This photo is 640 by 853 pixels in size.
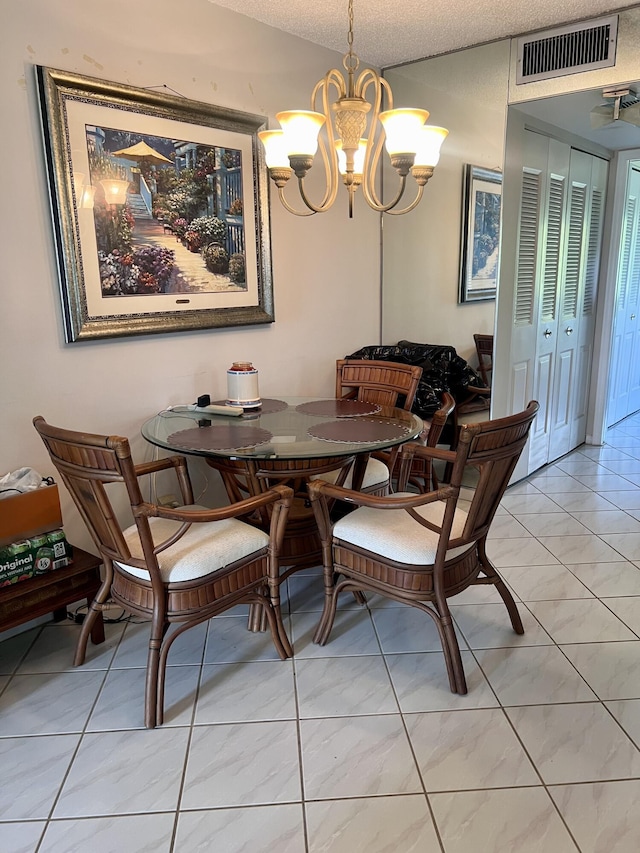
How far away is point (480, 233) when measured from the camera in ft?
11.5

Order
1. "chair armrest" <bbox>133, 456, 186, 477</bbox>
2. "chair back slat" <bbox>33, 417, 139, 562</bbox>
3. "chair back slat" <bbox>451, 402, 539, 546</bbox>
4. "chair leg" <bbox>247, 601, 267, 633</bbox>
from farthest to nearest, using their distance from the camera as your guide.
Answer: "chair leg" <bbox>247, 601, 267, 633</bbox>
"chair armrest" <bbox>133, 456, 186, 477</bbox>
"chair back slat" <bbox>451, 402, 539, 546</bbox>
"chair back slat" <bbox>33, 417, 139, 562</bbox>

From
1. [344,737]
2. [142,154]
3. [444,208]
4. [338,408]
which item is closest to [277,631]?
[344,737]

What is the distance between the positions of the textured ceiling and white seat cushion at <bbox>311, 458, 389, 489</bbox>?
2007mm

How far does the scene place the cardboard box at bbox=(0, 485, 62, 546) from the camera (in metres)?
2.08

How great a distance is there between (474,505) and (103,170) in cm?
184

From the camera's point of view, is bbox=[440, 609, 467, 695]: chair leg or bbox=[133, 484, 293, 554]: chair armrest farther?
bbox=[440, 609, 467, 695]: chair leg

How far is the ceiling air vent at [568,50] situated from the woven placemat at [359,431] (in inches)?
81.5

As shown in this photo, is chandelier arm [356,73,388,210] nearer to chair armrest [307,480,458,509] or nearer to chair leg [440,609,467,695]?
chair armrest [307,480,458,509]

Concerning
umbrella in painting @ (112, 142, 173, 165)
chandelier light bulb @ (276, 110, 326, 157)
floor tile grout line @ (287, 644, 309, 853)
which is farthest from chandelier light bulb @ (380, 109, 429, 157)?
floor tile grout line @ (287, 644, 309, 853)

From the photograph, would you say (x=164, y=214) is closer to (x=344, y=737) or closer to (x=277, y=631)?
(x=277, y=631)

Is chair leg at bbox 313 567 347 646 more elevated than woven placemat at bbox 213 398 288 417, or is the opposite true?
woven placemat at bbox 213 398 288 417

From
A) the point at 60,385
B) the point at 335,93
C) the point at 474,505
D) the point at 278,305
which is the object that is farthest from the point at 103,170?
the point at 474,505

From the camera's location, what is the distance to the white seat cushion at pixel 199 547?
192cm

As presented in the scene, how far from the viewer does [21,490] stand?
2139 mm
